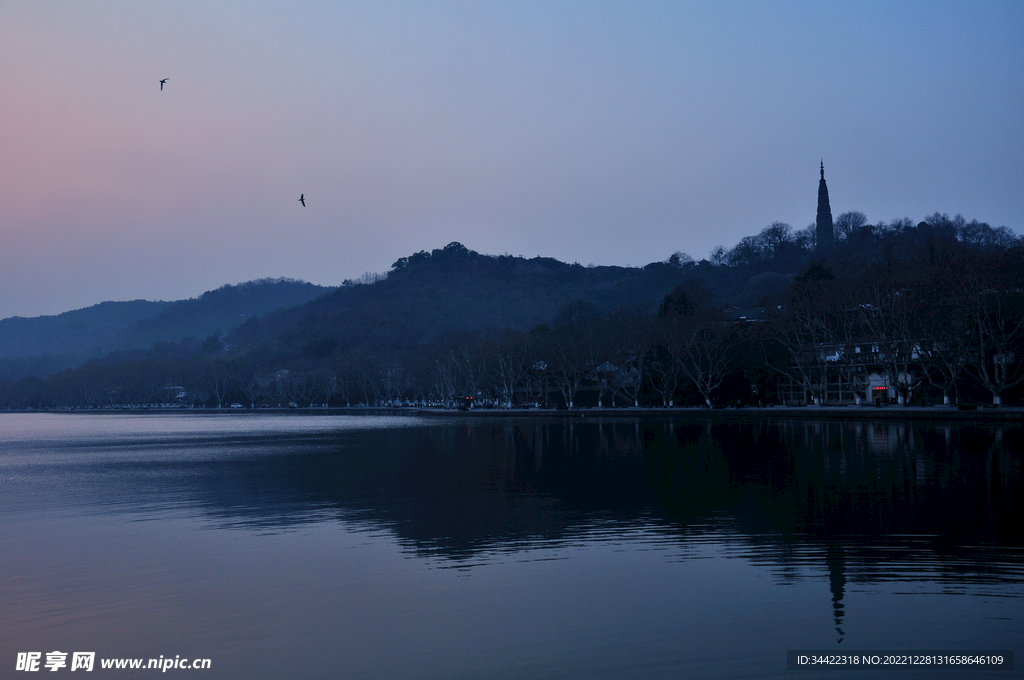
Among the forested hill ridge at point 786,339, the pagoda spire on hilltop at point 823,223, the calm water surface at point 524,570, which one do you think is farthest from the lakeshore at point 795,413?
the pagoda spire on hilltop at point 823,223

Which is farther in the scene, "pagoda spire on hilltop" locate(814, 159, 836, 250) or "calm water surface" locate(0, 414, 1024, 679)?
"pagoda spire on hilltop" locate(814, 159, 836, 250)

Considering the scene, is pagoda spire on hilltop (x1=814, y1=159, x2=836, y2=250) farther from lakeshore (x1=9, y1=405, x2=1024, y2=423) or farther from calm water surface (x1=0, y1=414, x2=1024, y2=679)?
calm water surface (x1=0, y1=414, x2=1024, y2=679)

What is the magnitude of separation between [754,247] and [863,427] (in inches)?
5540

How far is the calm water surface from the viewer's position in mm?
9797

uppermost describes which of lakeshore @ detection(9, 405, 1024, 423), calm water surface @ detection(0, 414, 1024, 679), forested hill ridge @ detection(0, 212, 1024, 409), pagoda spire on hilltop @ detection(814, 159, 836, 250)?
pagoda spire on hilltop @ detection(814, 159, 836, 250)

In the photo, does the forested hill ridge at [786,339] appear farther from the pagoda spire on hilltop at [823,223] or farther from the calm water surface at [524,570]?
the calm water surface at [524,570]

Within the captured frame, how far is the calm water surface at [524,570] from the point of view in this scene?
9.80 meters

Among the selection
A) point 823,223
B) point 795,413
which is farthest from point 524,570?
point 823,223

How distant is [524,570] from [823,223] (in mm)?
190148

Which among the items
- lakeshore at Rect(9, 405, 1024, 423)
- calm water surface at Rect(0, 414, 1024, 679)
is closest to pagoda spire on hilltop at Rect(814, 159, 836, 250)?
lakeshore at Rect(9, 405, 1024, 423)

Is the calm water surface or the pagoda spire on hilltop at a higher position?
the pagoda spire on hilltop

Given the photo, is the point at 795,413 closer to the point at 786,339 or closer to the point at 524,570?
the point at 786,339

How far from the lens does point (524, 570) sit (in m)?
13.8

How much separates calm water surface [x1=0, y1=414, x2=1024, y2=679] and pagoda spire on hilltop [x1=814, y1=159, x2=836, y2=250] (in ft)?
536
